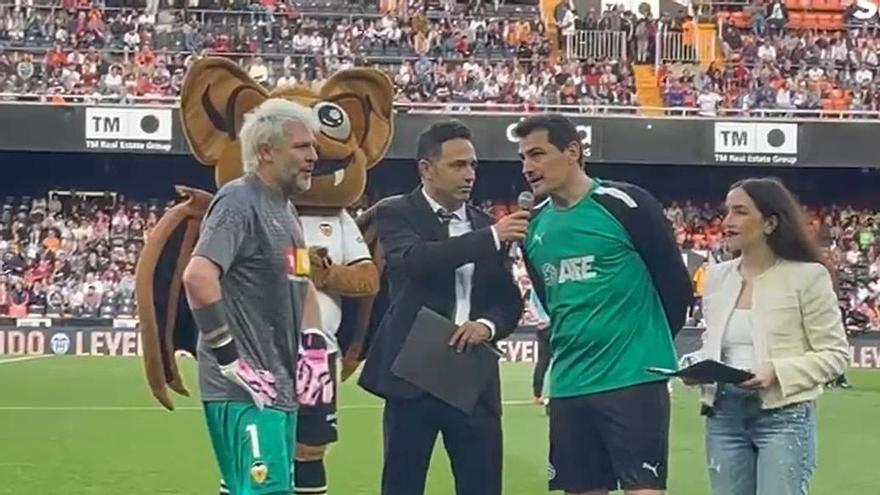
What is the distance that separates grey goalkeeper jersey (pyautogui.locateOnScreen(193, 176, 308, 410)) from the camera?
209 inches

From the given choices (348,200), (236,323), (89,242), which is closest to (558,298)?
(236,323)

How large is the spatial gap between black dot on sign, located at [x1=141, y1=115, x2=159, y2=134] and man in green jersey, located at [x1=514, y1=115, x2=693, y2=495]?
25591 mm

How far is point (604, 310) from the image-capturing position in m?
5.66

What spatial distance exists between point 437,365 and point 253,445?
3.70 feet

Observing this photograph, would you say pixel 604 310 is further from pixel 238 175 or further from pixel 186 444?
pixel 186 444

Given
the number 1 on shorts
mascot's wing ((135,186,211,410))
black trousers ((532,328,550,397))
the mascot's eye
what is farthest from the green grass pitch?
the number 1 on shorts

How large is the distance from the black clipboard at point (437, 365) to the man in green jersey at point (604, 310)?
1.97ft

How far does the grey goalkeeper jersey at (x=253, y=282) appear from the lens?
5.30 meters

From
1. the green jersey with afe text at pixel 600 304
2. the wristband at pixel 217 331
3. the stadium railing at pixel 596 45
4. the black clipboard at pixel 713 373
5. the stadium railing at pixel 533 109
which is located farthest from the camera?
the stadium railing at pixel 596 45

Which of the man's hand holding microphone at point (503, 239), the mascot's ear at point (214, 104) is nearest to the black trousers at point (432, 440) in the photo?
the man's hand holding microphone at point (503, 239)

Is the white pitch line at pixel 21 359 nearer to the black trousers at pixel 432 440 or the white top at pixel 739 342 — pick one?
the black trousers at pixel 432 440

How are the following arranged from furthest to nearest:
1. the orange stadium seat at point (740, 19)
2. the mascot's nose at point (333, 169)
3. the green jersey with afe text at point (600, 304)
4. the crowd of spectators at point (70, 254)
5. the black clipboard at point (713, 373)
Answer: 1. the orange stadium seat at point (740, 19)
2. the crowd of spectators at point (70, 254)
3. the mascot's nose at point (333, 169)
4. the green jersey with afe text at point (600, 304)
5. the black clipboard at point (713, 373)

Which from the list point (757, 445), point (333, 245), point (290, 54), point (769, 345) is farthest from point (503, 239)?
point (290, 54)

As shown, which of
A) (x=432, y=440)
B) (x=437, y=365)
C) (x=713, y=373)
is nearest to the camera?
(x=713, y=373)
